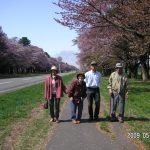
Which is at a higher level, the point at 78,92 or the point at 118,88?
the point at 118,88

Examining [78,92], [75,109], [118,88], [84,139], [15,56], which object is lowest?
[84,139]

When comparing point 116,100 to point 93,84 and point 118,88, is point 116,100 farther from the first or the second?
point 93,84

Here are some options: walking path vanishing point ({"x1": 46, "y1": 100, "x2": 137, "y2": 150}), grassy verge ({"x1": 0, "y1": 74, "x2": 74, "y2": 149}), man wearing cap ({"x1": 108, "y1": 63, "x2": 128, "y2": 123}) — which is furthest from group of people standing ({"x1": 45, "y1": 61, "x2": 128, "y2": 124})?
grassy verge ({"x1": 0, "y1": 74, "x2": 74, "y2": 149})

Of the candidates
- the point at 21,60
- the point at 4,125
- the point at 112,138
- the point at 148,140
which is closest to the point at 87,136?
the point at 112,138

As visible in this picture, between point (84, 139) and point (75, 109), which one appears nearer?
point (84, 139)

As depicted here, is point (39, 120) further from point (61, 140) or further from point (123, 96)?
point (61, 140)

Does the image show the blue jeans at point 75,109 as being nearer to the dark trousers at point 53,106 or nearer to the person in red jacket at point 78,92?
the person in red jacket at point 78,92

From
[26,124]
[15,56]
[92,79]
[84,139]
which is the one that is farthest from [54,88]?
[15,56]

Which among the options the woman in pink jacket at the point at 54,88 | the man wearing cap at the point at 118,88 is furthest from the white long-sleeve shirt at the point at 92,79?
the woman in pink jacket at the point at 54,88

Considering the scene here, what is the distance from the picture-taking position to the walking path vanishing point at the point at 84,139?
32.7 ft

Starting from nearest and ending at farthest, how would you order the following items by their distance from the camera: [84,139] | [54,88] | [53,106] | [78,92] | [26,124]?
[84,139] < [26,124] < [78,92] < [54,88] < [53,106]

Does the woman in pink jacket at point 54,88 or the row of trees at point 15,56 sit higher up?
the row of trees at point 15,56

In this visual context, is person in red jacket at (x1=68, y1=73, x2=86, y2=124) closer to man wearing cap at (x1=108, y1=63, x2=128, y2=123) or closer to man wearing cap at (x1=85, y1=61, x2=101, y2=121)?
man wearing cap at (x1=85, y1=61, x2=101, y2=121)

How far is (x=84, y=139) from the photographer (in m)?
10.9
